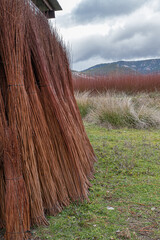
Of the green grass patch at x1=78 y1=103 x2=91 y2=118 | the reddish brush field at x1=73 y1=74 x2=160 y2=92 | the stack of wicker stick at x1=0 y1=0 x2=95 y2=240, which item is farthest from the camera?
the reddish brush field at x1=73 y1=74 x2=160 y2=92

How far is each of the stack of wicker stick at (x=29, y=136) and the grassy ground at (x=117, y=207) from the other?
4.9 inches

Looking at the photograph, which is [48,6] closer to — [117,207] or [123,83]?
[117,207]

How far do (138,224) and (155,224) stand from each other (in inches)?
5.0

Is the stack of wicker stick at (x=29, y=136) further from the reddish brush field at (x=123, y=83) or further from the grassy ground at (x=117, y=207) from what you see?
the reddish brush field at (x=123, y=83)

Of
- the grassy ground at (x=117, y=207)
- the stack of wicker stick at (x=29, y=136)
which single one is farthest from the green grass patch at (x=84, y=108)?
the stack of wicker stick at (x=29, y=136)

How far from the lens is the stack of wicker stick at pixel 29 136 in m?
1.41

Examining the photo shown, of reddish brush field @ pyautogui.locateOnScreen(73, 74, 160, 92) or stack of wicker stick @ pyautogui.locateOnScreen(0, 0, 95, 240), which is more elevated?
reddish brush field @ pyautogui.locateOnScreen(73, 74, 160, 92)

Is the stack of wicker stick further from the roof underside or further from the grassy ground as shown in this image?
the roof underside

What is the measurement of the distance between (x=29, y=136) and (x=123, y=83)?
8269 mm

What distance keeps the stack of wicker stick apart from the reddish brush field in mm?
7349

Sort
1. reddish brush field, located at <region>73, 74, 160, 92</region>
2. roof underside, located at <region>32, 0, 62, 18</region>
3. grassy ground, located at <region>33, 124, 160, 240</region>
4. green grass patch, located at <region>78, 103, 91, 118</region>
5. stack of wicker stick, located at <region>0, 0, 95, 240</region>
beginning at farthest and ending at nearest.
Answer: reddish brush field, located at <region>73, 74, 160, 92</region> < green grass patch, located at <region>78, 103, 91, 118</region> < roof underside, located at <region>32, 0, 62, 18</region> < grassy ground, located at <region>33, 124, 160, 240</region> < stack of wicker stick, located at <region>0, 0, 95, 240</region>

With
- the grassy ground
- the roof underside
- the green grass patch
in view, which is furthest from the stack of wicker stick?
the green grass patch

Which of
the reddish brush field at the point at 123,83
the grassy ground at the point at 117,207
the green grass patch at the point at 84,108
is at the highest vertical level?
the reddish brush field at the point at 123,83

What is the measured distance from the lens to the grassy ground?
1566 mm
